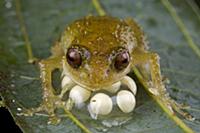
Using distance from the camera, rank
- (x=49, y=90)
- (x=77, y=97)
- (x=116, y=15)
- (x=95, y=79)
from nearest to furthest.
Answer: (x=95, y=79) < (x=77, y=97) < (x=49, y=90) < (x=116, y=15)

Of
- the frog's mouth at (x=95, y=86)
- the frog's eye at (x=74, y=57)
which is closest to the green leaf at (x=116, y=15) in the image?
the frog's mouth at (x=95, y=86)

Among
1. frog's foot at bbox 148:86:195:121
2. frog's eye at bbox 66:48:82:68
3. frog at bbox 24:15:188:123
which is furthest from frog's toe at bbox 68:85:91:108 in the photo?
frog's foot at bbox 148:86:195:121

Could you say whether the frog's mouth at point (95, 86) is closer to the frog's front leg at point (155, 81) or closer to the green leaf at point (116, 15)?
the green leaf at point (116, 15)

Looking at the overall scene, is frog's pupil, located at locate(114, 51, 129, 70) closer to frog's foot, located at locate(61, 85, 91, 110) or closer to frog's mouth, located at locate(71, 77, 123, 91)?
frog's mouth, located at locate(71, 77, 123, 91)

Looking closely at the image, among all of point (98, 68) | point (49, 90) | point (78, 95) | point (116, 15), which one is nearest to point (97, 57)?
point (98, 68)

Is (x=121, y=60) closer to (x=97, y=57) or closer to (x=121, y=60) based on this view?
(x=121, y=60)

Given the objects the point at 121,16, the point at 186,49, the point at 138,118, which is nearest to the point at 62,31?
the point at 121,16

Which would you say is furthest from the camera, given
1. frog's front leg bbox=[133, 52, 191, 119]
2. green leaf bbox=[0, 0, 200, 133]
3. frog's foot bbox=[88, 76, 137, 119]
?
frog's front leg bbox=[133, 52, 191, 119]

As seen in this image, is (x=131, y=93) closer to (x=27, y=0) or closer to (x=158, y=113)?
(x=158, y=113)
